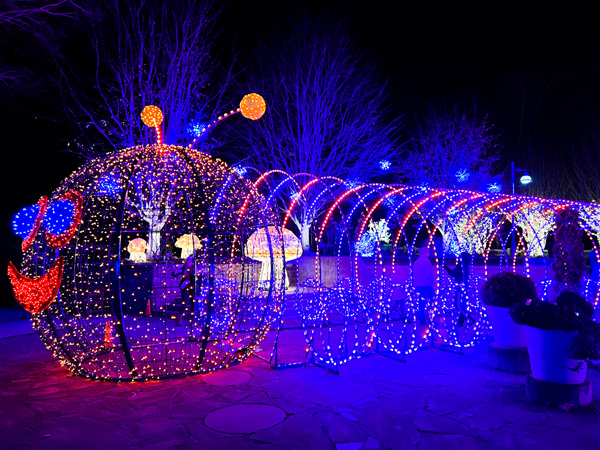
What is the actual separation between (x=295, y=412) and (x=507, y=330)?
3348 millimetres

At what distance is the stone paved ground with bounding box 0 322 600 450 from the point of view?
13.3 ft

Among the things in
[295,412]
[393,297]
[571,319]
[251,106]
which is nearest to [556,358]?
[571,319]

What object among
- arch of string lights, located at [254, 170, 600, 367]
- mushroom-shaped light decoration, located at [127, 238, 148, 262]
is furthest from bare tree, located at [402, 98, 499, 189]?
mushroom-shaped light decoration, located at [127, 238, 148, 262]

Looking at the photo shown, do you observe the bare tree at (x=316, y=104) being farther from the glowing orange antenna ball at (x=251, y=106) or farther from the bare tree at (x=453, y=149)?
the glowing orange antenna ball at (x=251, y=106)

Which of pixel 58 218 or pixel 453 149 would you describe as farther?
pixel 453 149

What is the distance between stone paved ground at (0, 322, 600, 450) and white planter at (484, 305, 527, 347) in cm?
46

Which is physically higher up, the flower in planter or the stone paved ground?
the flower in planter

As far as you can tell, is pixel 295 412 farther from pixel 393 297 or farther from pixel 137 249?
pixel 137 249

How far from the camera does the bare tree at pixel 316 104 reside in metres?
18.8

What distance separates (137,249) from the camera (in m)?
14.9

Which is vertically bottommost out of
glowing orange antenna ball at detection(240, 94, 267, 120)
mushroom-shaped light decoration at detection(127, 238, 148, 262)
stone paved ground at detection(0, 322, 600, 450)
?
stone paved ground at detection(0, 322, 600, 450)

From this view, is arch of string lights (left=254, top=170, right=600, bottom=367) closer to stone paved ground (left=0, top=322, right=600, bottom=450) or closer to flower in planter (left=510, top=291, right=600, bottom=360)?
stone paved ground (left=0, top=322, right=600, bottom=450)

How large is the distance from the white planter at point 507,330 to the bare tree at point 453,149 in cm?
2017

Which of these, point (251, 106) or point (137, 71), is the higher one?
point (137, 71)
